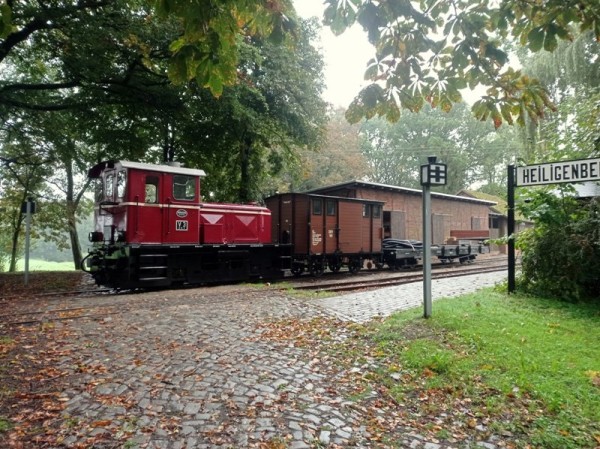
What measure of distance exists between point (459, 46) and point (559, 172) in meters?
4.82

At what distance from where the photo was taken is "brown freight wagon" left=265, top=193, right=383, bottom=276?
51.6ft

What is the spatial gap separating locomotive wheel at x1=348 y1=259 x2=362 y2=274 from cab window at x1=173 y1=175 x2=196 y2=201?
26.0 ft

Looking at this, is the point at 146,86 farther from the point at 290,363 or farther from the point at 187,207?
the point at 290,363

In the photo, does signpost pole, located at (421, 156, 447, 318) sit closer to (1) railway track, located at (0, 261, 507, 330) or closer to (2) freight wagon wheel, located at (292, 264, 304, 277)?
(1) railway track, located at (0, 261, 507, 330)

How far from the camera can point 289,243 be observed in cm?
1580

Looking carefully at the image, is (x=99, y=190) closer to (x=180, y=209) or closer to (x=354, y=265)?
(x=180, y=209)

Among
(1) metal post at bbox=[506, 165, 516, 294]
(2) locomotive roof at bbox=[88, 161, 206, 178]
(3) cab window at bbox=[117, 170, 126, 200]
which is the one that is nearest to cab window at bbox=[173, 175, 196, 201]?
(2) locomotive roof at bbox=[88, 161, 206, 178]

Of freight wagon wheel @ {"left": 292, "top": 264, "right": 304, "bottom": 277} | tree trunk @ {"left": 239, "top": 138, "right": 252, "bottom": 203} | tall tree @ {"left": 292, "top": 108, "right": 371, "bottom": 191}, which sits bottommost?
freight wagon wheel @ {"left": 292, "top": 264, "right": 304, "bottom": 277}

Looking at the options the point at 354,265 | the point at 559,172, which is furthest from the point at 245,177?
the point at 559,172

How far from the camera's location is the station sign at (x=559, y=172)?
6.58 m

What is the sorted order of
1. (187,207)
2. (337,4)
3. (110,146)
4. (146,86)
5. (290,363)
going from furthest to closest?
(110,146) → (146,86) → (187,207) → (290,363) → (337,4)

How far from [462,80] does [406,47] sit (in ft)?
1.97

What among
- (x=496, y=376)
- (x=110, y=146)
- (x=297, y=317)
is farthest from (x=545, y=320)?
(x=110, y=146)

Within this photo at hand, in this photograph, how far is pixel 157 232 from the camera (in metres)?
11.7
